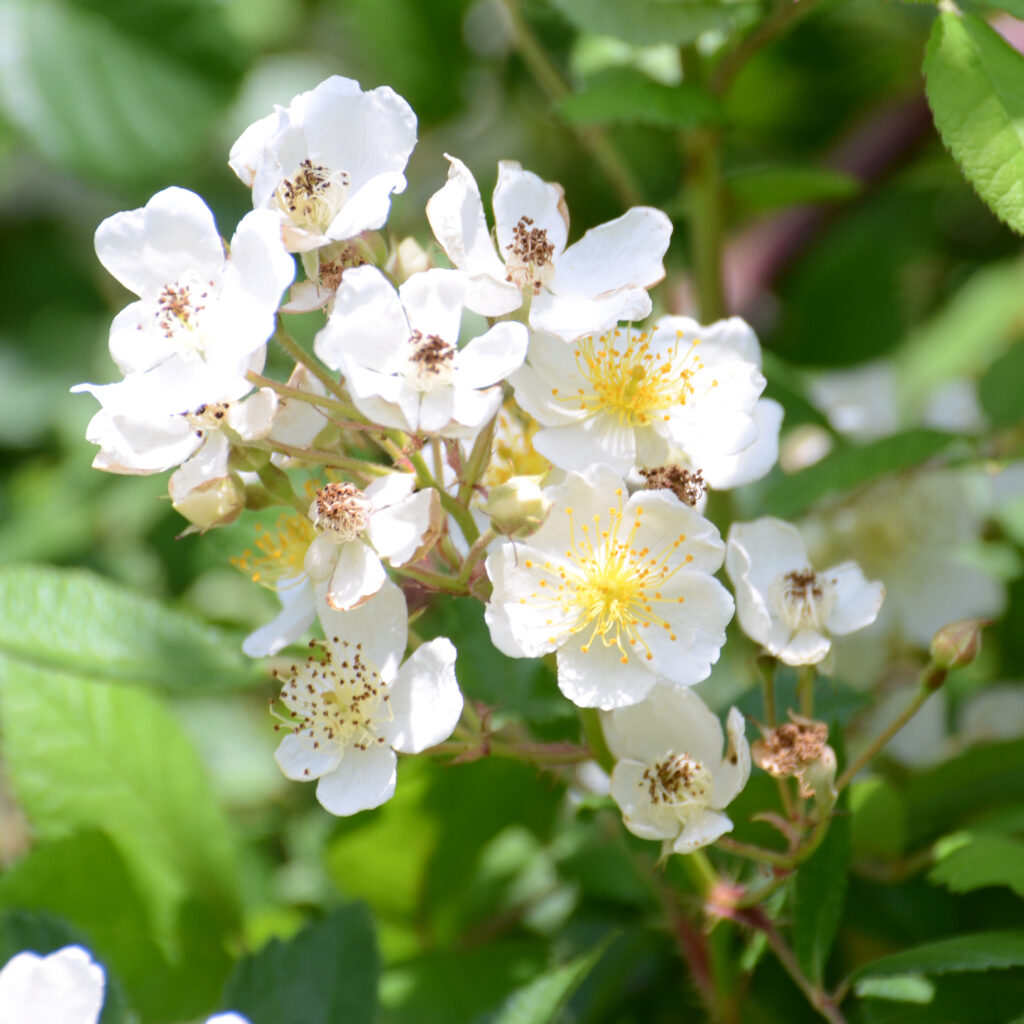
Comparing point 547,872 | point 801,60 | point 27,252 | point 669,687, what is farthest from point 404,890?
point 27,252

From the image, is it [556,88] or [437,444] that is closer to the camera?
[437,444]

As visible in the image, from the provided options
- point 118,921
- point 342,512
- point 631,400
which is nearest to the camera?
point 342,512

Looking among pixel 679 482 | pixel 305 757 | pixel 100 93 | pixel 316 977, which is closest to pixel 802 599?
pixel 679 482

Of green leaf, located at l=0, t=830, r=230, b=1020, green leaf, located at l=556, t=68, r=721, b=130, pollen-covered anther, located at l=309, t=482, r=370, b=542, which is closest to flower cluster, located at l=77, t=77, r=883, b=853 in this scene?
pollen-covered anther, located at l=309, t=482, r=370, b=542

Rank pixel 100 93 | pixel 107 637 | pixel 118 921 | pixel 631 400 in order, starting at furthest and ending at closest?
1. pixel 100 93
2. pixel 118 921
3. pixel 107 637
4. pixel 631 400

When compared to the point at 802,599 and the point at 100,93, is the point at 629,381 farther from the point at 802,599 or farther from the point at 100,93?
the point at 100,93

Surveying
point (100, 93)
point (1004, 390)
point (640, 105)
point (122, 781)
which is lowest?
point (1004, 390)
